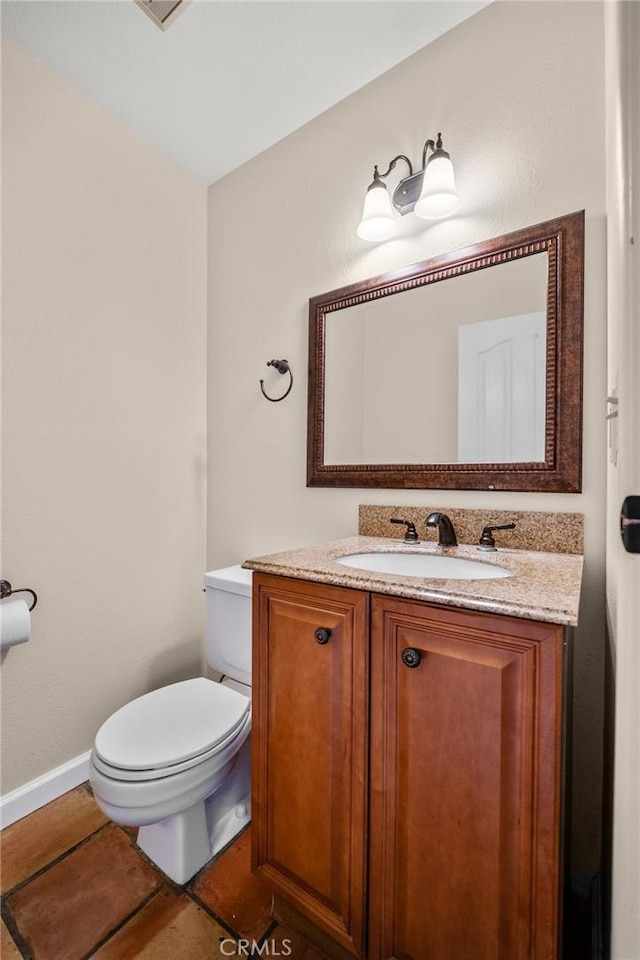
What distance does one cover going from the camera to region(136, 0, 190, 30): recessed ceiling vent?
1.25m

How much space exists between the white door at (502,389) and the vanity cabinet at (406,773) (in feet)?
2.23

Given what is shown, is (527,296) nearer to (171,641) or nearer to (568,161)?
(568,161)

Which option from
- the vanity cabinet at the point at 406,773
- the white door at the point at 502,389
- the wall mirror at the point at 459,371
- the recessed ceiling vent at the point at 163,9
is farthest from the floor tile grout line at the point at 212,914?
the recessed ceiling vent at the point at 163,9

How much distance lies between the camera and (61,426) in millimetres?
1554

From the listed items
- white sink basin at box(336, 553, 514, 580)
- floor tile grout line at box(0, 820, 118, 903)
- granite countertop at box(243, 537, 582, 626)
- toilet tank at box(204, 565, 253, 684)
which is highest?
granite countertop at box(243, 537, 582, 626)

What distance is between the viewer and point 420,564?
1.25 m

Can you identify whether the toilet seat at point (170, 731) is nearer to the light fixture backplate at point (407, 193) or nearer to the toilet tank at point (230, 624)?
the toilet tank at point (230, 624)

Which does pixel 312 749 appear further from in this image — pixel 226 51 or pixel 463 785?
pixel 226 51

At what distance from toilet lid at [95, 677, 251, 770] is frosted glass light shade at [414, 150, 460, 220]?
1675 mm

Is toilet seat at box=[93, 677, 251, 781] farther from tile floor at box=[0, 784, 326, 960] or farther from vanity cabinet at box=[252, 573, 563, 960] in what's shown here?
tile floor at box=[0, 784, 326, 960]

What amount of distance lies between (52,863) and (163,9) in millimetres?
2576

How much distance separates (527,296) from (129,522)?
166cm

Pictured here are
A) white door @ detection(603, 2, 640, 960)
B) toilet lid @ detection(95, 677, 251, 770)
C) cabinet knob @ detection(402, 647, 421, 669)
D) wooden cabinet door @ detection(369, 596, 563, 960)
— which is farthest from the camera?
toilet lid @ detection(95, 677, 251, 770)

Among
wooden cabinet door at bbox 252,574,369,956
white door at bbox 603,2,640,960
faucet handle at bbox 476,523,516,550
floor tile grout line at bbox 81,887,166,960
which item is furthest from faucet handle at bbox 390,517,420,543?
floor tile grout line at bbox 81,887,166,960
